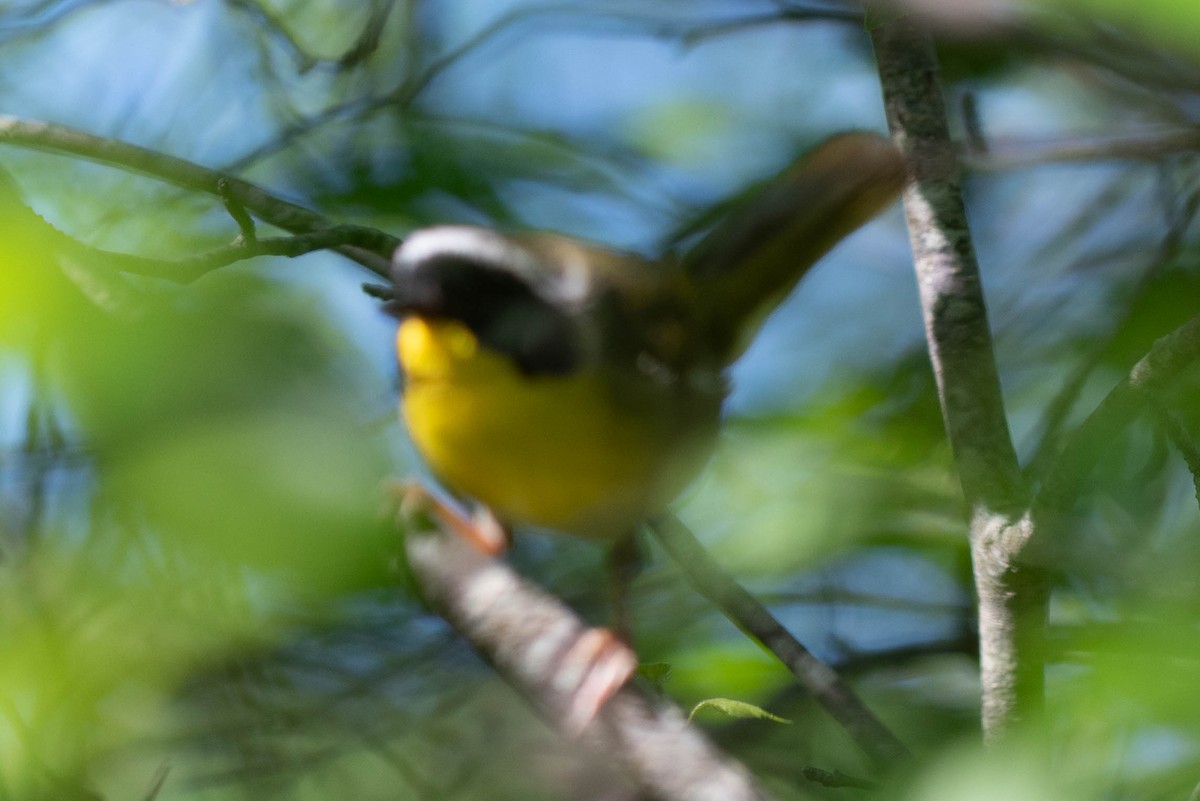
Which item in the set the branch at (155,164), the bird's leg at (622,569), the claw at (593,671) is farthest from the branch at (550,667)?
the branch at (155,164)

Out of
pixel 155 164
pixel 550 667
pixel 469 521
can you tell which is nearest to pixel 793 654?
pixel 550 667

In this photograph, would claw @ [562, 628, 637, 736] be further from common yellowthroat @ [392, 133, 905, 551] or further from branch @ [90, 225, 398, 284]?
branch @ [90, 225, 398, 284]

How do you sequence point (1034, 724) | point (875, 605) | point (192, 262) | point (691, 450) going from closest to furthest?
point (1034, 724) < point (192, 262) < point (691, 450) < point (875, 605)

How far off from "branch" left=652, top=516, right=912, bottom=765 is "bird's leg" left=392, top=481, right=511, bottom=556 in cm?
39

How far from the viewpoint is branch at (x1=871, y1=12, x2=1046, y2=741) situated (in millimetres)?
1132

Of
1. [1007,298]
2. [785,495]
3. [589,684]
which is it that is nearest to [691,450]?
[785,495]

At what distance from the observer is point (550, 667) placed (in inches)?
56.7

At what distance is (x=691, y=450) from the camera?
1.74 meters

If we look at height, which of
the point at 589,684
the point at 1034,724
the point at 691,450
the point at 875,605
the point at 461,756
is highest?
the point at 1034,724

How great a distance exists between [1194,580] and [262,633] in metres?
1.08

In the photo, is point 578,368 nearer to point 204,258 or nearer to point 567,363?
point 567,363

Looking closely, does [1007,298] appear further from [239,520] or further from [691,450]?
[239,520]

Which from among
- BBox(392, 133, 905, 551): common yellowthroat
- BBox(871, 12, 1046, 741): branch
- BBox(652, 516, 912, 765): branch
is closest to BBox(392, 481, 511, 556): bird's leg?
BBox(392, 133, 905, 551): common yellowthroat

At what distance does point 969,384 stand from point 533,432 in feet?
1.94
